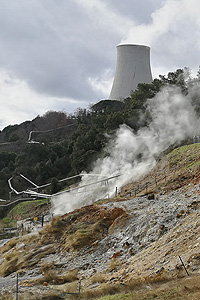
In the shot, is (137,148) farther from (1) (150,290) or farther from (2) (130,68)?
(2) (130,68)

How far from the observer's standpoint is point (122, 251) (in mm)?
11367

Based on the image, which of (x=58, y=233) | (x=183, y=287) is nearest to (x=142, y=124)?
(x=58, y=233)

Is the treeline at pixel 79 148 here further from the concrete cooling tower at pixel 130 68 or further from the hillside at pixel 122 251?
the hillside at pixel 122 251

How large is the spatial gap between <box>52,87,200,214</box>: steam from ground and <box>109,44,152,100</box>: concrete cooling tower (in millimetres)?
17062

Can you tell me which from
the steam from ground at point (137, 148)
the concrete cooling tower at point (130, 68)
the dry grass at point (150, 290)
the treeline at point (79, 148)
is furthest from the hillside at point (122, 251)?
the concrete cooling tower at point (130, 68)

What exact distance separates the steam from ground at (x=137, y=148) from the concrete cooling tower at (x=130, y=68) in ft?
56.0

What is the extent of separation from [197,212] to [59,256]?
476 cm

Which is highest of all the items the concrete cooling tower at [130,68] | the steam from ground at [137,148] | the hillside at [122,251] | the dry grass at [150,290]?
the concrete cooling tower at [130,68]

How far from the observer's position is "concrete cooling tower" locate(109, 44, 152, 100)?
51.5 metres

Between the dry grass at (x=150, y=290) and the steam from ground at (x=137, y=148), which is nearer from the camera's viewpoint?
the dry grass at (x=150, y=290)

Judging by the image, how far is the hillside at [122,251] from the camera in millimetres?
7910

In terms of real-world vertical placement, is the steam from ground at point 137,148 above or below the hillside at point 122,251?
above

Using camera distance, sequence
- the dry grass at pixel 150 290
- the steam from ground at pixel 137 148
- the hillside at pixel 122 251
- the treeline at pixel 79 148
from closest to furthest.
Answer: the dry grass at pixel 150 290
the hillside at pixel 122 251
the steam from ground at pixel 137 148
the treeline at pixel 79 148

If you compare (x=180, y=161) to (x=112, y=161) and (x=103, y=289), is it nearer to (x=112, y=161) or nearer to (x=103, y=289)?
(x=112, y=161)
